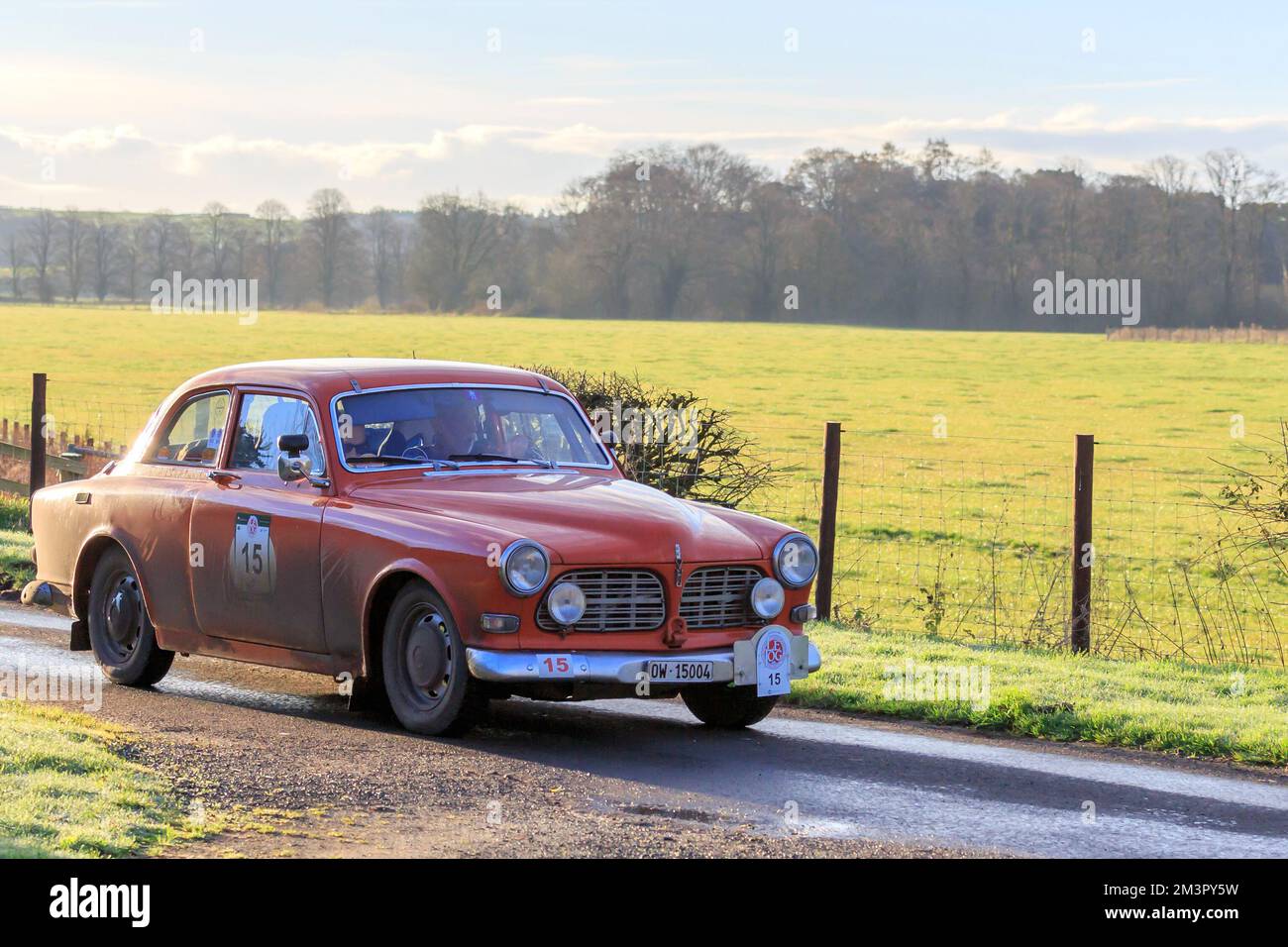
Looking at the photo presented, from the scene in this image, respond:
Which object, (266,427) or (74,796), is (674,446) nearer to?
(266,427)

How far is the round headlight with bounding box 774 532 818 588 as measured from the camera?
9.05 metres

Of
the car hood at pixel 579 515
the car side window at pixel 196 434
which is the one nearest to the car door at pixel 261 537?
the car side window at pixel 196 434

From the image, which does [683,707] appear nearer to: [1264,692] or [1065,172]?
[1264,692]

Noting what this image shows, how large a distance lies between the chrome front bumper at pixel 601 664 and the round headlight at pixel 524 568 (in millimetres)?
315

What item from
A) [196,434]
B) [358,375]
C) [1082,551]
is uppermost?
[358,375]

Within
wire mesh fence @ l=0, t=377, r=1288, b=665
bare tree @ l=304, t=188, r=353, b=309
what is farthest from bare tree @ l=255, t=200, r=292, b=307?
wire mesh fence @ l=0, t=377, r=1288, b=665

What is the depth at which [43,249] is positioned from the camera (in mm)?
180500

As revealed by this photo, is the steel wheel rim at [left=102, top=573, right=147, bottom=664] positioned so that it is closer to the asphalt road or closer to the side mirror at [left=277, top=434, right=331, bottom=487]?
the asphalt road

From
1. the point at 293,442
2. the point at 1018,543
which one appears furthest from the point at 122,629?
the point at 1018,543

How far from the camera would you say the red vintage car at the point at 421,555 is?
27.5 feet

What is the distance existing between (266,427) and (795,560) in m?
3.09

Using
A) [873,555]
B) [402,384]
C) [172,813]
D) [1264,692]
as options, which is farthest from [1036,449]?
[172,813]

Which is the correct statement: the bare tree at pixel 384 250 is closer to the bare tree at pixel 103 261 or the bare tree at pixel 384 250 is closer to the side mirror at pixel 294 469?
the bare tree at pixel 103 261

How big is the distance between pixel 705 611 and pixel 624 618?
470 mm
